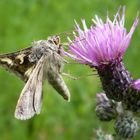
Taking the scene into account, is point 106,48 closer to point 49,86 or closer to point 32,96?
point 32,96

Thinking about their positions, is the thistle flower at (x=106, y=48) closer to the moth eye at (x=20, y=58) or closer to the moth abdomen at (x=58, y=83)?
the moth abdomen at (x=58, y=83)

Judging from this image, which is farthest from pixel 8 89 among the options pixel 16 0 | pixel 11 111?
pixel 16 0

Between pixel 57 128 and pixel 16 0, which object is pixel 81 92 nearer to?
pixel 57 128

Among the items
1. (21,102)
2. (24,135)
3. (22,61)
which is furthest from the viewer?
(24,135)

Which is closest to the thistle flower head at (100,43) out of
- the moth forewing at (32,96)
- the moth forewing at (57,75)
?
the moth forewing at (57,75)

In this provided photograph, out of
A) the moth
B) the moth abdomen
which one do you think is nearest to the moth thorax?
the moth

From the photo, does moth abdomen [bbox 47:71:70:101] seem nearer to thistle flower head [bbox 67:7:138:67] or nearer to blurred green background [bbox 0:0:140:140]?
thistle flower head [bbox 67:7:138:67]

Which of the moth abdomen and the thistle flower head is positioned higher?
the thistle flower head
